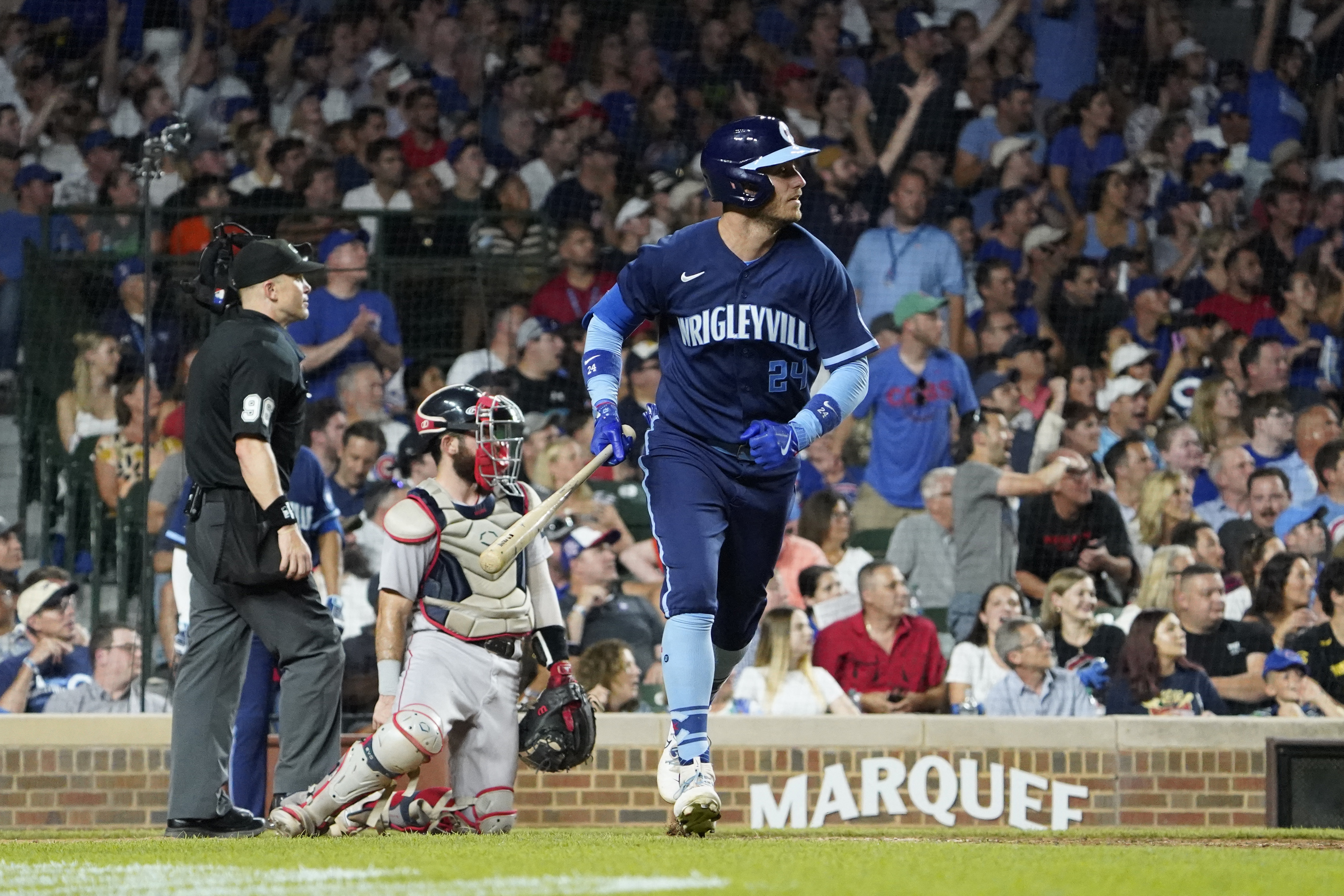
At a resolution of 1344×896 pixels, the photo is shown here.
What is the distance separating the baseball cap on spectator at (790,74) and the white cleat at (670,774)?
7.43 metres

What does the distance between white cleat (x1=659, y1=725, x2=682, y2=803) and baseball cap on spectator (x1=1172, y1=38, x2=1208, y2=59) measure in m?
8.60

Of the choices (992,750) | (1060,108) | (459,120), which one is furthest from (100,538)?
(1060,108)

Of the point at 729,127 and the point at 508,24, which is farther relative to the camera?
the point at 508,24

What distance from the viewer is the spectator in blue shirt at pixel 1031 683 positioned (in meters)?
8.40

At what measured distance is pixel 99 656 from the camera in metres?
8.23

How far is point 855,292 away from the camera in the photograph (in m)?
7.92

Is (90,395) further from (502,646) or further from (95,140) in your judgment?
(502,646)

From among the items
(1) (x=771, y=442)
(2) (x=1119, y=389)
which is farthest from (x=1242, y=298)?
(1) (x=771, y=442)

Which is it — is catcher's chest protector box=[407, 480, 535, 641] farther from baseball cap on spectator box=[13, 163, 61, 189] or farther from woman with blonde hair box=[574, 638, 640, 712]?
baseball cap on spectator box=[13, 163, 61, 189]

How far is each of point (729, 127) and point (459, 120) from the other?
6.08m

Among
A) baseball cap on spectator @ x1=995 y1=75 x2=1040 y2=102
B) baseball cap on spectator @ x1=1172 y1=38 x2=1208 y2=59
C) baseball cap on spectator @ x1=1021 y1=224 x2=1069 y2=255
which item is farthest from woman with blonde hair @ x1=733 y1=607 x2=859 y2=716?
baseball cap on spectator @ x1=1172 y1=38 x2=1208 y2=59

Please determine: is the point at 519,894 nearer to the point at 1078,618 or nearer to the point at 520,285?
the point at 1078,618

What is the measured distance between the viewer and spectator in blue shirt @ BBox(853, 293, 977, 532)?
9539mm

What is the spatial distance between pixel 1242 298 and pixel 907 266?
2.14 meters
